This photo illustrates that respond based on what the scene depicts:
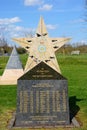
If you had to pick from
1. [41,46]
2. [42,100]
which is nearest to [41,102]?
[42,100]

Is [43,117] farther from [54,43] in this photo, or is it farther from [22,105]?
[54,43]

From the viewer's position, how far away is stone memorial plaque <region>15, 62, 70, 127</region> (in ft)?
26.8

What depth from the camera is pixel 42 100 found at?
8164mm

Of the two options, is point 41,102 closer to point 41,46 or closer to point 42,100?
point 42,100

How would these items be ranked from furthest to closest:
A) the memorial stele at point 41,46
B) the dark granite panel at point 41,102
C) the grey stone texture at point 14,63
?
the grey stone texture at point 14,63, the memorial stele at point 41,46, the dark granite panel at point 41,102

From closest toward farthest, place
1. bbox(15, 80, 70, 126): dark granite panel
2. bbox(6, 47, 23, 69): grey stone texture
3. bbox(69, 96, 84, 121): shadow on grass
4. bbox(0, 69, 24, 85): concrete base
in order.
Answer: bbox(15, 80, 70, 126): dark granite panel, bbox(69, 96, 84, 121): shadow on grass, bbox(0, 69, 24, 85): concrete base, bbox(6, 47, 23, 69): grey stone texture

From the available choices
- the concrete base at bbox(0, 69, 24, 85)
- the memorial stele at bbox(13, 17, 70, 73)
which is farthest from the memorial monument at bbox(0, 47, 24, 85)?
the memorial stele at bbox(13, 17, 70, 73)

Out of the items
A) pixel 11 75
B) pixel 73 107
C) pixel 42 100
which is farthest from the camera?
pixel 11 75

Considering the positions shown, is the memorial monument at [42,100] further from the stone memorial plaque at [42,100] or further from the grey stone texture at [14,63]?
the grey stone texture at [14,63]

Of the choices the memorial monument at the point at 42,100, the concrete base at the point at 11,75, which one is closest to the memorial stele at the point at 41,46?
the concrete base at the point at 11,75

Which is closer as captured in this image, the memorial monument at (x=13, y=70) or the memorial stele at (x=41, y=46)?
the memorial stele at (x=41, y=46)

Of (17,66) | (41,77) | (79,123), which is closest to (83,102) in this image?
(79,123)

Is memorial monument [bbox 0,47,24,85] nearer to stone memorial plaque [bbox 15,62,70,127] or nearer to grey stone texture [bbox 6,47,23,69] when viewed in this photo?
grey stone texture [bbox 6,47,23,69]

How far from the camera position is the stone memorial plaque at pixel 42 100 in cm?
816
